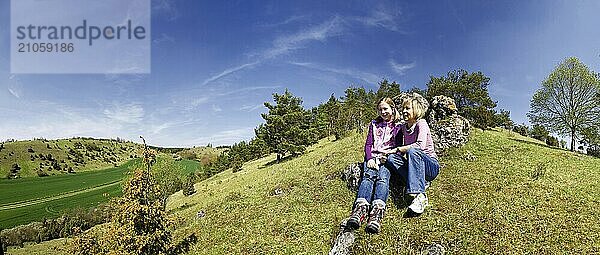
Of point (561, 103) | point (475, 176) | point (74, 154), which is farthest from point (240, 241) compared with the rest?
point (74, 154)

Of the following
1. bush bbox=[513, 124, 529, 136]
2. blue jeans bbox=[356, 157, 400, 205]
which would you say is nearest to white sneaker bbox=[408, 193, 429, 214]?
blue jeans bbox=[356, 157, 400, 205]

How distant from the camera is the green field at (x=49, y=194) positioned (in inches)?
2490

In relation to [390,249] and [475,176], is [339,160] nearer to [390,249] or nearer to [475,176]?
[475,176]

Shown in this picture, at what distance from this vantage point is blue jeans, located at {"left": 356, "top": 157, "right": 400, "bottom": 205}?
569 centimetres

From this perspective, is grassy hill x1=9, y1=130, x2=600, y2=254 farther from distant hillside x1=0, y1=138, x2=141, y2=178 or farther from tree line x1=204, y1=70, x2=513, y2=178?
distant hillside x1=0, y1=138, x2=141, y2=178

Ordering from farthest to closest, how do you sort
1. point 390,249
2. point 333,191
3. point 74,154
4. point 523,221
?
point 74,154 → point 333,191 → point 523,221 → point 390,249

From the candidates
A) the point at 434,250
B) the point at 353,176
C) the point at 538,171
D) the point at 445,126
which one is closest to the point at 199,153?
the point at 445,126

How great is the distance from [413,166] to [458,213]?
236 cm

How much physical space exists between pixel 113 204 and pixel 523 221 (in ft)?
37.5

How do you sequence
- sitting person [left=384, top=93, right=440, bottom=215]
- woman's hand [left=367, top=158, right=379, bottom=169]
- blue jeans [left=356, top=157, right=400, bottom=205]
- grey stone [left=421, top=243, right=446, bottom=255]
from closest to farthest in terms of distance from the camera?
blue jeans [left=356, top=157, right=400, bottom=205], sitting person [left=384, top=93, right=440, bottom=215], woman's hand [left=367, top=158, right=379, bottom=169], grey stone [left=421, top=243, right=446, bottom=255]

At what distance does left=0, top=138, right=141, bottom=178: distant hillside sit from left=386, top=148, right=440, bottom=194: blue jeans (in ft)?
276

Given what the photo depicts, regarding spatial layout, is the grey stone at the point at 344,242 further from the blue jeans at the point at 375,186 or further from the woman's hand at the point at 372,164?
the woman's hand at the point at 372,164

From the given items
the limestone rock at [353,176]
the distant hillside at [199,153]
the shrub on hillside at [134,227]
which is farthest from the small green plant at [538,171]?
the distant hillside at [199,153]

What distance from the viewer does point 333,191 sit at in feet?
38.7
